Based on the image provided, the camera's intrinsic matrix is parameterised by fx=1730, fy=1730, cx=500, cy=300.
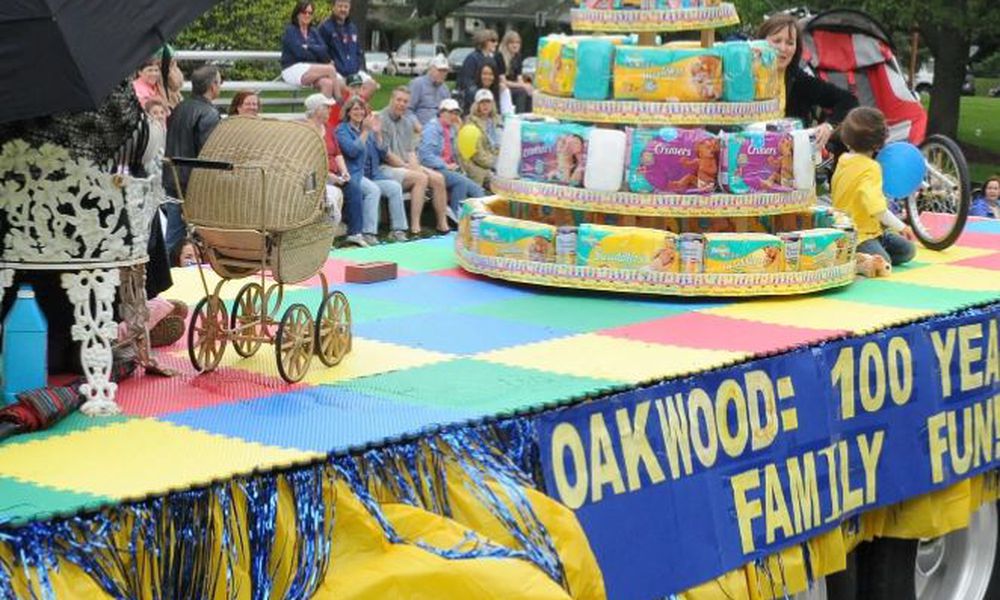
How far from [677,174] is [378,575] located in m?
3.52

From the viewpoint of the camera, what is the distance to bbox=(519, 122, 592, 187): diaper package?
7.81m

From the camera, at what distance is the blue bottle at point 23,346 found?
524cm

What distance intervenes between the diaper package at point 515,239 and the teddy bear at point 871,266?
5.42 feet

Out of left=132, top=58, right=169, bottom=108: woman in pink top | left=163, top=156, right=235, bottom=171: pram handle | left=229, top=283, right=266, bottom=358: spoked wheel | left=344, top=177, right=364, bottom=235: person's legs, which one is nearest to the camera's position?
left=163, top=156, right=235, bottom=171: pram handle

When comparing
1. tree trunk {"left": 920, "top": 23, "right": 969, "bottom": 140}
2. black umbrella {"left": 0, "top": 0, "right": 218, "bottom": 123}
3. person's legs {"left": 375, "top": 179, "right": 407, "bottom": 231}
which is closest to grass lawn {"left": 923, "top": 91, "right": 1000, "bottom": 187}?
tree trunk {"left": 920, "top": 23, "right": 969, "bottom": 140}

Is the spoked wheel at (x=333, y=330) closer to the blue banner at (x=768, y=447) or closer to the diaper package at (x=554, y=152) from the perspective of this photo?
the blue banner at (x=768, y=447)

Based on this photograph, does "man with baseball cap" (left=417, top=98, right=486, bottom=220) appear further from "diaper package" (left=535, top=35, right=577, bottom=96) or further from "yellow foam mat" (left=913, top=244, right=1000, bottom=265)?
"diaper package" (left=535, top=35, right=577, bottom=96)

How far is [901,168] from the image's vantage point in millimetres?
9023

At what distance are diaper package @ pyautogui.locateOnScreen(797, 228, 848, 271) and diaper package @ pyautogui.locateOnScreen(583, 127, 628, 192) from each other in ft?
2.85

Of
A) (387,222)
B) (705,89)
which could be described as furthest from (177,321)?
(387,222)

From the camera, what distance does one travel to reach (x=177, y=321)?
6.49 meters

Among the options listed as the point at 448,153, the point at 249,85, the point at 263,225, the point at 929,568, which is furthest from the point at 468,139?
the point at 263,225

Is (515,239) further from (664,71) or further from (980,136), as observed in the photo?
(980,136)

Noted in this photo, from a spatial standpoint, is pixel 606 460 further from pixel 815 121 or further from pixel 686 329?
pixel 815 121
